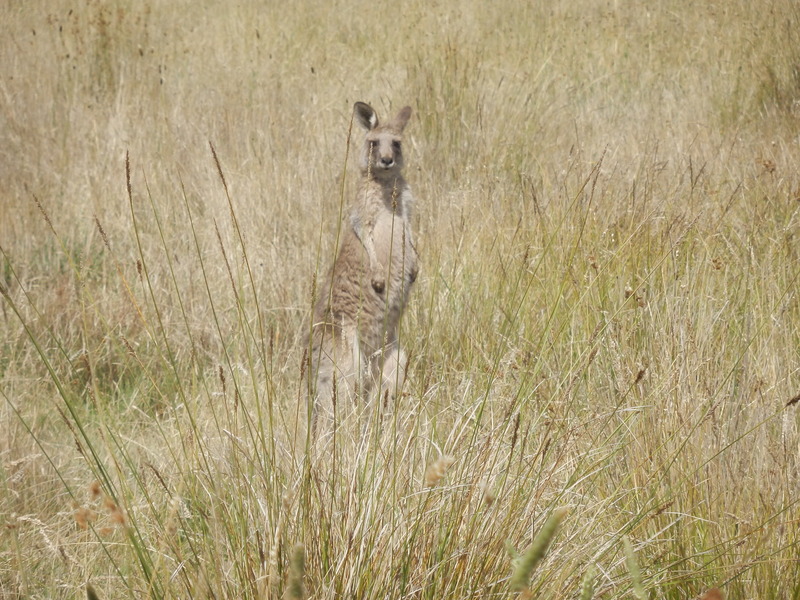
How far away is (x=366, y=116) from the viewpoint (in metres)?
4.84

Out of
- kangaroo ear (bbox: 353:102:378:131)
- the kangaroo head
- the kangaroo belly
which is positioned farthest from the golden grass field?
kangaroo ear (bbox: 353:102:378:131)

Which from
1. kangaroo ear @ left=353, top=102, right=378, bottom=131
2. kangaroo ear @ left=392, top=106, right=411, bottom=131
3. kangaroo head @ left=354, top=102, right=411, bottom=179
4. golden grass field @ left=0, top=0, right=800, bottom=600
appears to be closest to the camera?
golden grass field @ left=0, top=0, right=800, bottom=600

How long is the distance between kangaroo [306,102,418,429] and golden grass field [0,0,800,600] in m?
0.17

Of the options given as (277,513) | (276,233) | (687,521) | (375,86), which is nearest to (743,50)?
(375,86)

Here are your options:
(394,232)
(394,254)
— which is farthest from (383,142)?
(394,254)

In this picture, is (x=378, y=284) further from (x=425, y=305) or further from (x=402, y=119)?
(x=402, y=119)

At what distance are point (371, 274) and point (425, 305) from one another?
0.31 m

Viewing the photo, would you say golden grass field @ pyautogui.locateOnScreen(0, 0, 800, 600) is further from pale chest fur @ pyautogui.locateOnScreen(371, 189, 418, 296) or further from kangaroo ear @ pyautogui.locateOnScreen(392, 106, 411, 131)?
kangaroo ear @ pyautogui.locateOnScreen(392, 106, 411, 131)

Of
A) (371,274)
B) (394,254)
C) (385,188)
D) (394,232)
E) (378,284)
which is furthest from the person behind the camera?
(385,188)

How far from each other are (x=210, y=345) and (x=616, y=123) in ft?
11.6

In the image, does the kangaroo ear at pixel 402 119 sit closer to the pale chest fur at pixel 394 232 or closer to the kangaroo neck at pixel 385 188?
the kangaroo neck at pixel 385 188

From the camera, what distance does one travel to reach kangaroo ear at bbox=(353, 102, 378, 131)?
15.4 feet

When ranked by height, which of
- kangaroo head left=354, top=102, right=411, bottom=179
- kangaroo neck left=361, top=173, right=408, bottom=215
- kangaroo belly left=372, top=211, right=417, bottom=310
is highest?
kangaroo head left=354, top=102, right=411, bottom=179

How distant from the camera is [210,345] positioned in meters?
4.35
